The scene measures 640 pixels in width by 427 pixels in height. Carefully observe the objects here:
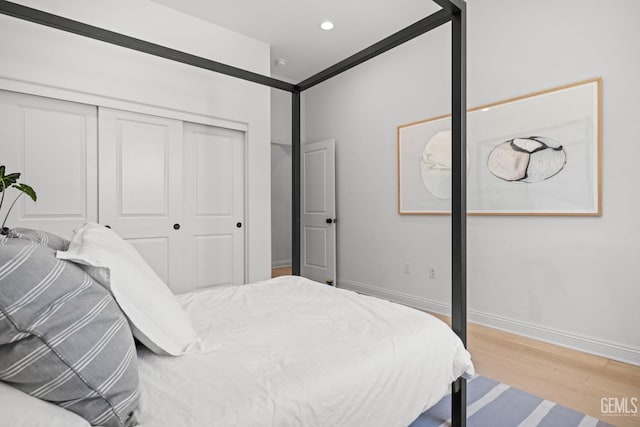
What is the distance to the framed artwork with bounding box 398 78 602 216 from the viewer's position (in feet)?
7.77

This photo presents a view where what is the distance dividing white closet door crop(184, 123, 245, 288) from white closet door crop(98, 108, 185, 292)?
0.12 metres

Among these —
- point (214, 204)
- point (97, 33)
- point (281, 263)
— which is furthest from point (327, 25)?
point (281, 263)

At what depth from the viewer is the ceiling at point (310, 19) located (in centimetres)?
306

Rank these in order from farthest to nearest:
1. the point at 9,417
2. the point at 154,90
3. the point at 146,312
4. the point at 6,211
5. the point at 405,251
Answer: the point at 405,251 < the point at 154,90 < the point at 6,211 < the point at 146,312 < the point at 9,417

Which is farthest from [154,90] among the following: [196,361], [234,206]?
[196,361]

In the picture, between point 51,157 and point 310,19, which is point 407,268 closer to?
point 310,19

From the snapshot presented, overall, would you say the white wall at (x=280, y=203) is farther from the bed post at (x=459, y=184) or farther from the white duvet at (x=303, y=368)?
the bed post at (x=459, y=184)

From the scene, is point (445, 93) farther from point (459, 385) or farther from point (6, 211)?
point (6, 211)

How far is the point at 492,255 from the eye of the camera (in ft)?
9.48

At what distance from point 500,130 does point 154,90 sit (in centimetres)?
305

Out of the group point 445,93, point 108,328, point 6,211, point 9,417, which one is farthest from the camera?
point 445,93

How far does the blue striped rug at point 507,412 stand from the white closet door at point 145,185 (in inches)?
100.0

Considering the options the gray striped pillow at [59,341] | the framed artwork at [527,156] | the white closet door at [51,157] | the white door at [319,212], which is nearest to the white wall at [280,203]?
the white door at [319,212]

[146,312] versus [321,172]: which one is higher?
[321,172]
